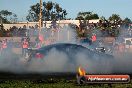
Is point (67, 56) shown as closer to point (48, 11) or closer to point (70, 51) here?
point (70, 51)

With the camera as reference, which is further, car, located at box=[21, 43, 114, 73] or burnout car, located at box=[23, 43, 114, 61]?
burnout car, located at box=[23, 43, 114, 61]

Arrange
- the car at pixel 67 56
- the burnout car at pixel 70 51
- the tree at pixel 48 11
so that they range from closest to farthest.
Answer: the car at pixel 67 56 < the burnout car at pixel 70 51 < the tree at pixel 48 11

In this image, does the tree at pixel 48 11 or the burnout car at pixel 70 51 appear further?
the tree at pixel 48 11

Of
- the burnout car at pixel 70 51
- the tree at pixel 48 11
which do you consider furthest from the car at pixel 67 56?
the tree at pixel 48 11

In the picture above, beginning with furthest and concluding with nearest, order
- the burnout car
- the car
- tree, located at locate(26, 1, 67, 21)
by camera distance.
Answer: tree, located at locate(26, 1, 67, 21), the burnout car, the car

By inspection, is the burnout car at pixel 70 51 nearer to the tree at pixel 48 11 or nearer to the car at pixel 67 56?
the car at pixel 67 56

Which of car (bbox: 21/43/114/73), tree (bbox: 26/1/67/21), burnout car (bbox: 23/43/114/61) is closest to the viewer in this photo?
car (bbox: 21/43/114/73)

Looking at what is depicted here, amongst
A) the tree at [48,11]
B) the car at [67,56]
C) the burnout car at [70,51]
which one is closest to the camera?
the car at [67,56]

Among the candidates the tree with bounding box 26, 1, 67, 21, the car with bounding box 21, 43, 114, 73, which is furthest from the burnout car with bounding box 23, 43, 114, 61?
the tree with bounding box 26, 1, 67, 21

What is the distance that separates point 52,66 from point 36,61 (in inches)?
29.3

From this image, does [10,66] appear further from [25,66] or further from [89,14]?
[89,14]

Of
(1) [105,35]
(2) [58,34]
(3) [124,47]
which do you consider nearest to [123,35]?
(3) [124,47]

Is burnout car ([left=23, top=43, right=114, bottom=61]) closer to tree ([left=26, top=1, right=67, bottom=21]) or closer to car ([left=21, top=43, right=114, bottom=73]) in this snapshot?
car ([left=21, top=43, right=114, bottom=73])

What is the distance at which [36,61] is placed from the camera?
53.0 feet
